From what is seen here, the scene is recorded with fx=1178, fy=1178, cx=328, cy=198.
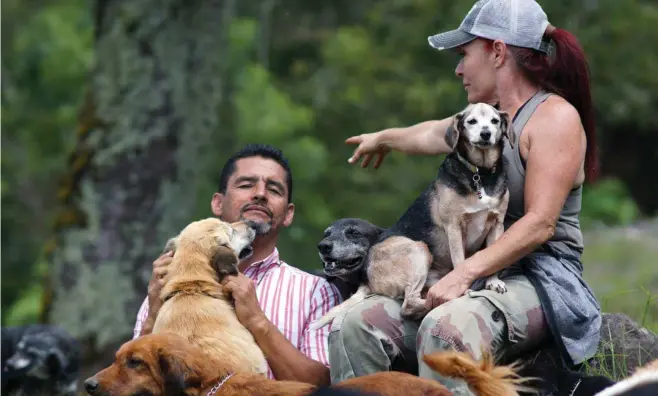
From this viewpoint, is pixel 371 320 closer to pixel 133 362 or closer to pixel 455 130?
pixel 455 130

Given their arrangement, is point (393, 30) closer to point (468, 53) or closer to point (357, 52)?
point (357, 52)

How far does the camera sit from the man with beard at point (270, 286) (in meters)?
5.83

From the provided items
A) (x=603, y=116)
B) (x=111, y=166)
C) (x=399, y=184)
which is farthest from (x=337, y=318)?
(x=603, y=116)

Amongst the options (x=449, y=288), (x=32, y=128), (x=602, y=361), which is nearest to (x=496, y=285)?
(x=449, y=288)

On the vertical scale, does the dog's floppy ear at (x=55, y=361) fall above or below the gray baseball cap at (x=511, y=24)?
below

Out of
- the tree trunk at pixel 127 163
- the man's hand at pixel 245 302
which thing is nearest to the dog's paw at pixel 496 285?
the man's hand at pixel 245 302

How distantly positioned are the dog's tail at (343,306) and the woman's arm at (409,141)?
2.62 feet

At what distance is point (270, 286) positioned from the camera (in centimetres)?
642

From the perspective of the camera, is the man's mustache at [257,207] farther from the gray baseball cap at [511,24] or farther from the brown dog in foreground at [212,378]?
the gray baseball cap at [511,24]

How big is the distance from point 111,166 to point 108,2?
1781mm

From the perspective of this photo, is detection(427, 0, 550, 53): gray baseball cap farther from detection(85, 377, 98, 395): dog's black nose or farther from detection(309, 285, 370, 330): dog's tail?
detection(85, 377, 98, 395): dog's black nose

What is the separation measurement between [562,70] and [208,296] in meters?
2.13

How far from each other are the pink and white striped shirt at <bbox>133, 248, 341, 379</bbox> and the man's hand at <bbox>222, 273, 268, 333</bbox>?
413 mm

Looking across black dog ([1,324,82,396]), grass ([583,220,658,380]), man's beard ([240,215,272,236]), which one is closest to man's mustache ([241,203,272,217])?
man's beard ([240,215,272,236])
